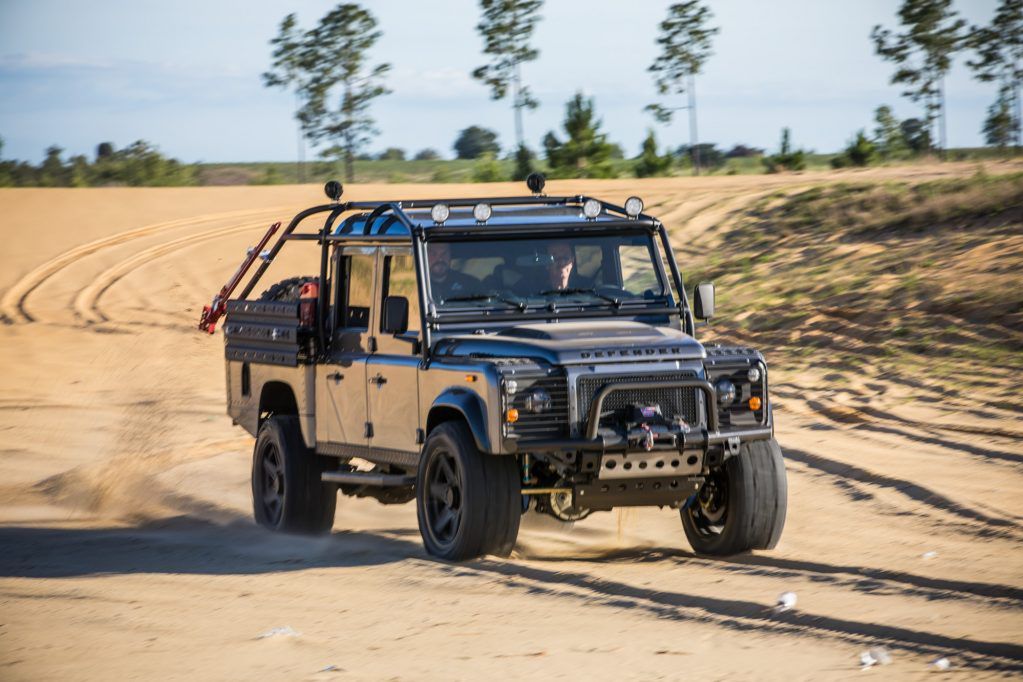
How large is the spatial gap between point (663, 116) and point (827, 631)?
41306 mm

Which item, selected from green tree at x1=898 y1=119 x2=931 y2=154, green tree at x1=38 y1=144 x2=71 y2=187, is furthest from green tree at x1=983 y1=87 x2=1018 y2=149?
green tree at x1=38 y1=144 x2=71 y2=187

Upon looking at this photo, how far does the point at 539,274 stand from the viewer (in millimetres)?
9867

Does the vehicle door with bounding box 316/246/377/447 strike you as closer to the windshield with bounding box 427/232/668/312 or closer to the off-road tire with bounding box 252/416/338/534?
the off-road tire with bounding box 252/416/338/534

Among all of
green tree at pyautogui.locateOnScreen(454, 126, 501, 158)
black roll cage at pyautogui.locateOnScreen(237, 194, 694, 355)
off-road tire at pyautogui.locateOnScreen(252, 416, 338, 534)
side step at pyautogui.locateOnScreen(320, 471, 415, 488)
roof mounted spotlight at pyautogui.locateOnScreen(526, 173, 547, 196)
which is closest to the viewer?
black roll cage at pyautogui.locateOnScreen(237, 194, 694, 355)

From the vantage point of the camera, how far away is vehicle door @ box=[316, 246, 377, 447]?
10.4 m

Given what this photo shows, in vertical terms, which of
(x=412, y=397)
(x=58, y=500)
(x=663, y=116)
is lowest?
(x=58, y=500)

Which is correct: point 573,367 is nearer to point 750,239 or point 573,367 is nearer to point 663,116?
point 750,239

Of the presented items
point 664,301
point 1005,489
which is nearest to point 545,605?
point 664,301

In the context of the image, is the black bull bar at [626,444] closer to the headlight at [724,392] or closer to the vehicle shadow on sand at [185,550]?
the headlight at [724,392]

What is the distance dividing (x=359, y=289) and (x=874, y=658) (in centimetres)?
508

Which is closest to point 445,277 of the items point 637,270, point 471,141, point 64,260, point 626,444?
point 637,270

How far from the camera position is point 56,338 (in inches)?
935

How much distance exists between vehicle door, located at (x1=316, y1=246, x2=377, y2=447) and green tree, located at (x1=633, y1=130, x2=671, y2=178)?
3589cm

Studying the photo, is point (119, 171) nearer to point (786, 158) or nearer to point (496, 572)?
point (786, 158)
